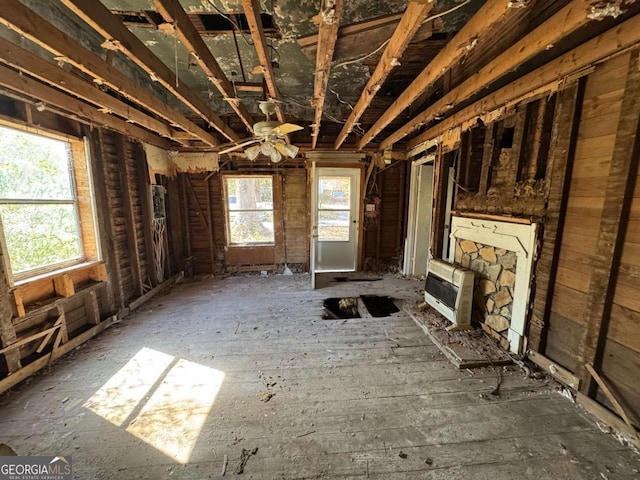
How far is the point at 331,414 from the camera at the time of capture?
1.81 meters

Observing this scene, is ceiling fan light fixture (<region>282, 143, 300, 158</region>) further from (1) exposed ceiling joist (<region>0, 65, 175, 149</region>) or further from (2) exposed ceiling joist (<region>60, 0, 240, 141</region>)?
(1) exposed ceiling joist (<region>0, 65, 175, 149</region>)

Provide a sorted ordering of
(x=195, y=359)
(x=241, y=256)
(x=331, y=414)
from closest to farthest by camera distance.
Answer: (x=331, y=414)
(x=195, y=359)
(x=241, y=256)

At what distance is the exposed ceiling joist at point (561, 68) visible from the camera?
4.80 feet

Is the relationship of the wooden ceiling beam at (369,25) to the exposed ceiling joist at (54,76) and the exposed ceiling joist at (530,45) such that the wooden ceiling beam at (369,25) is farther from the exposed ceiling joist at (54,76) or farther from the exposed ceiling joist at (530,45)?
the exposed ceiling joist at (54,76)

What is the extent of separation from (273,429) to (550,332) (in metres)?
2.27

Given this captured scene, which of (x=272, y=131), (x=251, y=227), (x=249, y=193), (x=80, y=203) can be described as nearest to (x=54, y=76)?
(x=80, y=203)

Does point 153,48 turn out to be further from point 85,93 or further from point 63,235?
point 63,235

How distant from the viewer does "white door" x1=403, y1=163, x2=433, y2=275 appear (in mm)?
4484

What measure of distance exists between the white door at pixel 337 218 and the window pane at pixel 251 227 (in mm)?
1072

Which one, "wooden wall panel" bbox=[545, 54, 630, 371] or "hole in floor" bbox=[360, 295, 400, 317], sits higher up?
"wooden wall panel" bbox=[545, 54, 630, 371]

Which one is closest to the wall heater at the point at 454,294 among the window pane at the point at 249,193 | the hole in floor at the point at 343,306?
the hole in floor at the point at 343,306

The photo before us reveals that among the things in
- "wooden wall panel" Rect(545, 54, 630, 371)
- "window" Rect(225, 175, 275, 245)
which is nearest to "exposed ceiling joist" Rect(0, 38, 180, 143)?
"window" Rect(225, 175, 275, 245)

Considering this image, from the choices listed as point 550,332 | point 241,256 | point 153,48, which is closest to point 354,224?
point 241,256

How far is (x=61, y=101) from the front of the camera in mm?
2357
